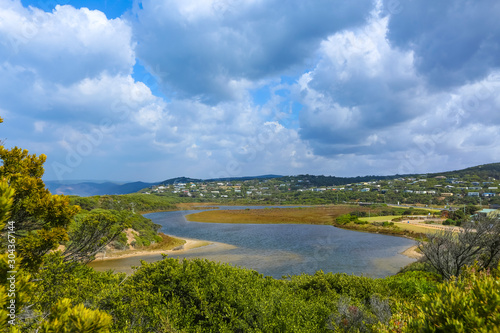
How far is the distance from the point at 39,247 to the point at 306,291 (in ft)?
39.2

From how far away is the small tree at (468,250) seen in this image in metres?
16.9

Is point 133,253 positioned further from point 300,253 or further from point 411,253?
point 411,253

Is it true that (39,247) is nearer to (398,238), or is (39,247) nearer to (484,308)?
(484,308)

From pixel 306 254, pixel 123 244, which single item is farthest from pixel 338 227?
pixel 123 244

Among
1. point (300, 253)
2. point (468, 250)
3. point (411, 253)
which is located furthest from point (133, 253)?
point (411, 253)

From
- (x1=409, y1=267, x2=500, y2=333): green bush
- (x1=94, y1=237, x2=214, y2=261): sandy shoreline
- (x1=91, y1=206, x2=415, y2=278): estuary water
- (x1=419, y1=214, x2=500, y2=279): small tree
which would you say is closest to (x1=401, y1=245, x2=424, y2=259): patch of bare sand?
(x1=91, y1=206, x2=415, y2=278): estuary water

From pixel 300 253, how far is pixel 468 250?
26127 mm

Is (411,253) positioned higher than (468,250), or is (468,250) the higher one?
(468,250)

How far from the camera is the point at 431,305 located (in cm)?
399

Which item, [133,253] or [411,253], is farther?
[133,253]

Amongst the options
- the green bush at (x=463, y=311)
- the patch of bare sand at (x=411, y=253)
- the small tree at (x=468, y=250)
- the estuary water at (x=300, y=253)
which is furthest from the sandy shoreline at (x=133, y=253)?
the green bush at (x=463, y=311)

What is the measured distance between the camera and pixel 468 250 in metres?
16.9

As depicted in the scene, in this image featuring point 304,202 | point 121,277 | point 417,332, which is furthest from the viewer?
point 304,202

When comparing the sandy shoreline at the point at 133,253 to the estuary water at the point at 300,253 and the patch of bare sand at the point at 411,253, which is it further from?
the patch of bare sand at the point at 411,253
